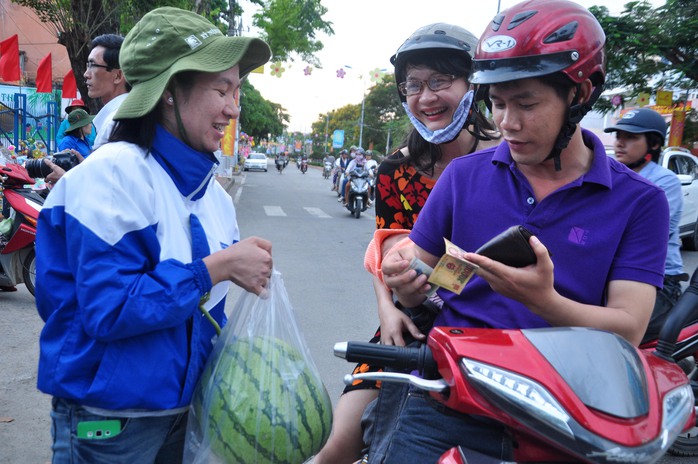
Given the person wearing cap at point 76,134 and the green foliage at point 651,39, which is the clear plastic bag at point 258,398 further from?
the green foliage at point 651,39

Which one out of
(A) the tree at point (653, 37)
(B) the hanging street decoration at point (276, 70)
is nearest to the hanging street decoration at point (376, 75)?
(B) the hanging street decoration at point (276, 70)

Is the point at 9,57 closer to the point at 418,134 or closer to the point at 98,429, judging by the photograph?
the point at 418,134

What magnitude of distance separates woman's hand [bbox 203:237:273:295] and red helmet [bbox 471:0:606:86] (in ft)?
2.40

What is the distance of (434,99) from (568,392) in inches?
57.0

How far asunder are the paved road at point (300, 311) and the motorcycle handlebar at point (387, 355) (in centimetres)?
265

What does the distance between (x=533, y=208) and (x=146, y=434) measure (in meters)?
1.19

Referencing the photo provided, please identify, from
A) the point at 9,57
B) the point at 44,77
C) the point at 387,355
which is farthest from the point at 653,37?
the point at 387,355

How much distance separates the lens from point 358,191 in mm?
15961

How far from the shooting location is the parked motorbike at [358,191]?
1599 cm

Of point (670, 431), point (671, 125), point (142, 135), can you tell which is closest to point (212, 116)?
point (142, 135)

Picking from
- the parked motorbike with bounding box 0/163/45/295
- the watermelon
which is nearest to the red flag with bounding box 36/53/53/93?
the parked motorbike with bounding box 0/163/45/295

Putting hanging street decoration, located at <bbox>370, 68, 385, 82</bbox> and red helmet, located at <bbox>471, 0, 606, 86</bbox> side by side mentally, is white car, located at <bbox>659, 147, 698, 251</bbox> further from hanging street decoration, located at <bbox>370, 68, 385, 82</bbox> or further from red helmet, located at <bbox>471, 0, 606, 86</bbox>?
hanging street decoration, located at <bbox>370, 68, 385, 82</bbox>

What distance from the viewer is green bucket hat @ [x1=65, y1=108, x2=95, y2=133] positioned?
4.63m

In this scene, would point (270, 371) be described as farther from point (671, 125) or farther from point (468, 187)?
point (671, 125)
